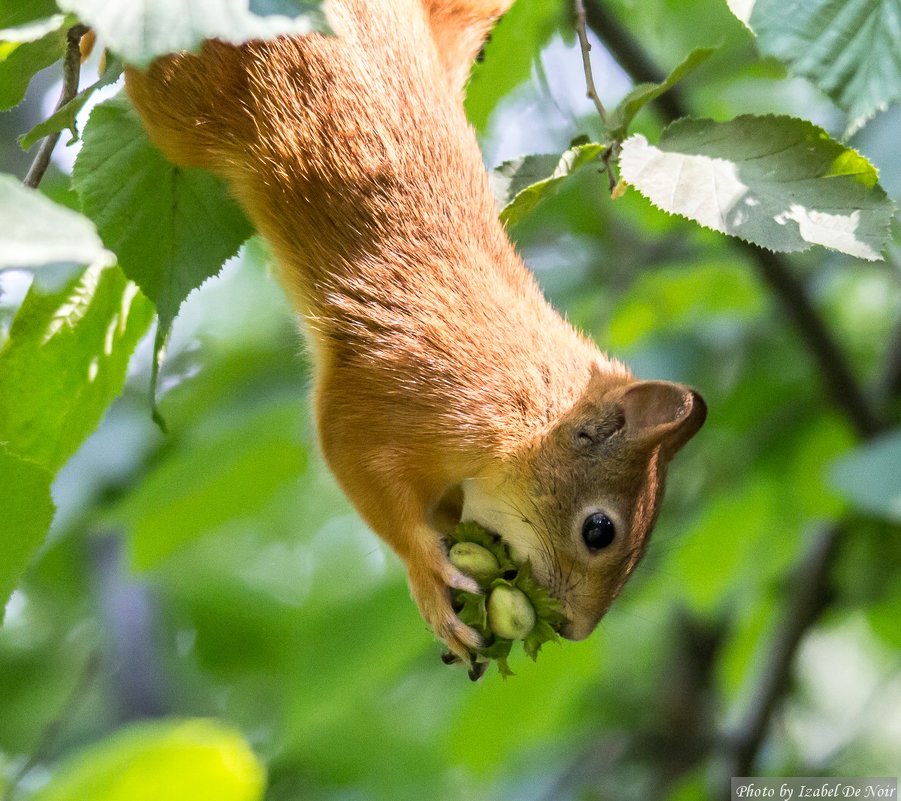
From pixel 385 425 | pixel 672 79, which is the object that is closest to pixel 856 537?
pixel 385 425

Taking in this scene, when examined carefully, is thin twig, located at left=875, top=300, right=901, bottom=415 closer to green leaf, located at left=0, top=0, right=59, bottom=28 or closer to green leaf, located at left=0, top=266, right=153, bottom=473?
green leaf, located at left=0, top=266, right=153, bottom=473

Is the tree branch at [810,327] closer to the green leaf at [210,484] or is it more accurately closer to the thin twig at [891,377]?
the thin twig at [891,377]

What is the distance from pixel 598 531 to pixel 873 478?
3.16ft

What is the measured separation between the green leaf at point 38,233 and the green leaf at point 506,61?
1962 mm

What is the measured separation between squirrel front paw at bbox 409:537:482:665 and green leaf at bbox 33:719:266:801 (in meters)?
1.34

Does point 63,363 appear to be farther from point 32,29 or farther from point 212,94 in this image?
point 32,29

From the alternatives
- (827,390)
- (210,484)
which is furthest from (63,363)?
(827,390)

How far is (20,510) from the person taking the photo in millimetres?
1681

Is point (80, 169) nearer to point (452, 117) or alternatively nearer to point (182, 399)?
point (452, 117)

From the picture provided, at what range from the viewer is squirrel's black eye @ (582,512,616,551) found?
2.53m

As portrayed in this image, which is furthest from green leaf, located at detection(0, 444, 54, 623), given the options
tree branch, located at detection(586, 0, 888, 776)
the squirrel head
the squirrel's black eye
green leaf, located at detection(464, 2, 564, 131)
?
tree branch, located at detection(586, 0, 888, 776)

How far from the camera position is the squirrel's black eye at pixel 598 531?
2.53m

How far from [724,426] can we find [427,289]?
2.03 metres

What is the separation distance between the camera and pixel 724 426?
4.09 m
